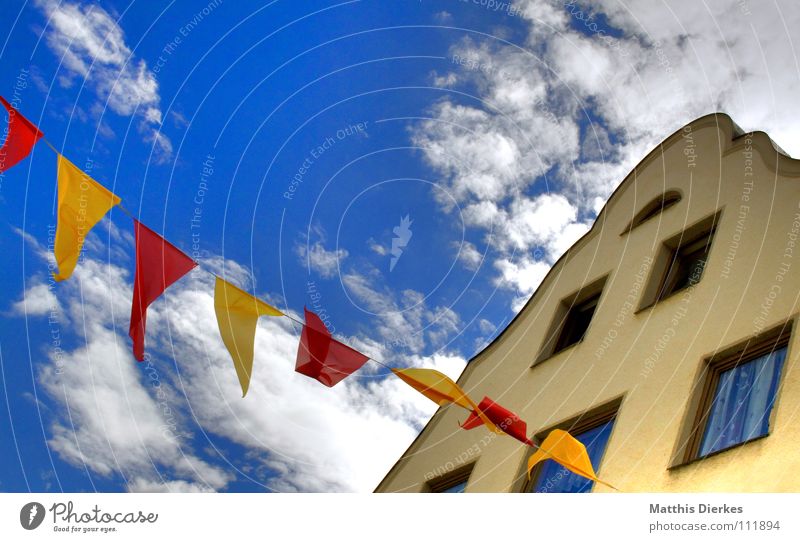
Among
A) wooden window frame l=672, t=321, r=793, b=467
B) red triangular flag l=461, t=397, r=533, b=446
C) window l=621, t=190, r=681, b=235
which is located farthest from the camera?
window l=621, t=190, r=681, b=235

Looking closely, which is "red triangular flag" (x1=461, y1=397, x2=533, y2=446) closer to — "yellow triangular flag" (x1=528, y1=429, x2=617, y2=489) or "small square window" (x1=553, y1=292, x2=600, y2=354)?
"yellow triangular flag" (x1=528, y1=429, x2=617, y2=489)

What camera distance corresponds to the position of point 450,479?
488 inches

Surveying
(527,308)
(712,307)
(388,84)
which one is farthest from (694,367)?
(388,84)

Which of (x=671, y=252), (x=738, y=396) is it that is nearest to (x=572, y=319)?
(x=671, y=252)

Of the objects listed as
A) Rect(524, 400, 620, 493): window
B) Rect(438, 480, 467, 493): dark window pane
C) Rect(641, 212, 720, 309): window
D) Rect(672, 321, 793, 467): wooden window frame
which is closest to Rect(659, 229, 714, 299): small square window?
Rect(641, 212, 720, 309): window

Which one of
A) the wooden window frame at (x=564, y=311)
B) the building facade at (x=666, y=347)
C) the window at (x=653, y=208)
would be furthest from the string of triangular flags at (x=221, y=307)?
the window at (x=653, y=208)

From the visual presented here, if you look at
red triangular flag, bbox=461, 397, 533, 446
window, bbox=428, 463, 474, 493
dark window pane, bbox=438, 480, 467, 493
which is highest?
window, bbox=428, 463, 474, 493

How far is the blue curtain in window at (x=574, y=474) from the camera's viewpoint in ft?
30.3

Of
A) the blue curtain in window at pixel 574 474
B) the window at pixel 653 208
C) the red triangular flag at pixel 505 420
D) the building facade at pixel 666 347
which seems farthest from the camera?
the window at pixel 653 208

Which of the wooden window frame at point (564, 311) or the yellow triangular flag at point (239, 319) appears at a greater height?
the wooden window frame at point (564, 311)

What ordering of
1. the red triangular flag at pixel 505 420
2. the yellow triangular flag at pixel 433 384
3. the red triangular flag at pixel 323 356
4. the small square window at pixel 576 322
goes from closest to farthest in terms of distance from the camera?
1. the red triangular flag at pixel 505 420
2. the yellow triangular flag at pixel 433 384
3. the red triangular flag at pixel 323 356
4. the small square window at pixel 576 322

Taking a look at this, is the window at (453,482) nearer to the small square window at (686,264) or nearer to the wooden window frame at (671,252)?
the wooden window frame at (671,252)

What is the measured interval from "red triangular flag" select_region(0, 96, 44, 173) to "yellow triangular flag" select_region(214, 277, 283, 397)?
2358 mm

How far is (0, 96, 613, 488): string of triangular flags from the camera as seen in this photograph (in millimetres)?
7711
